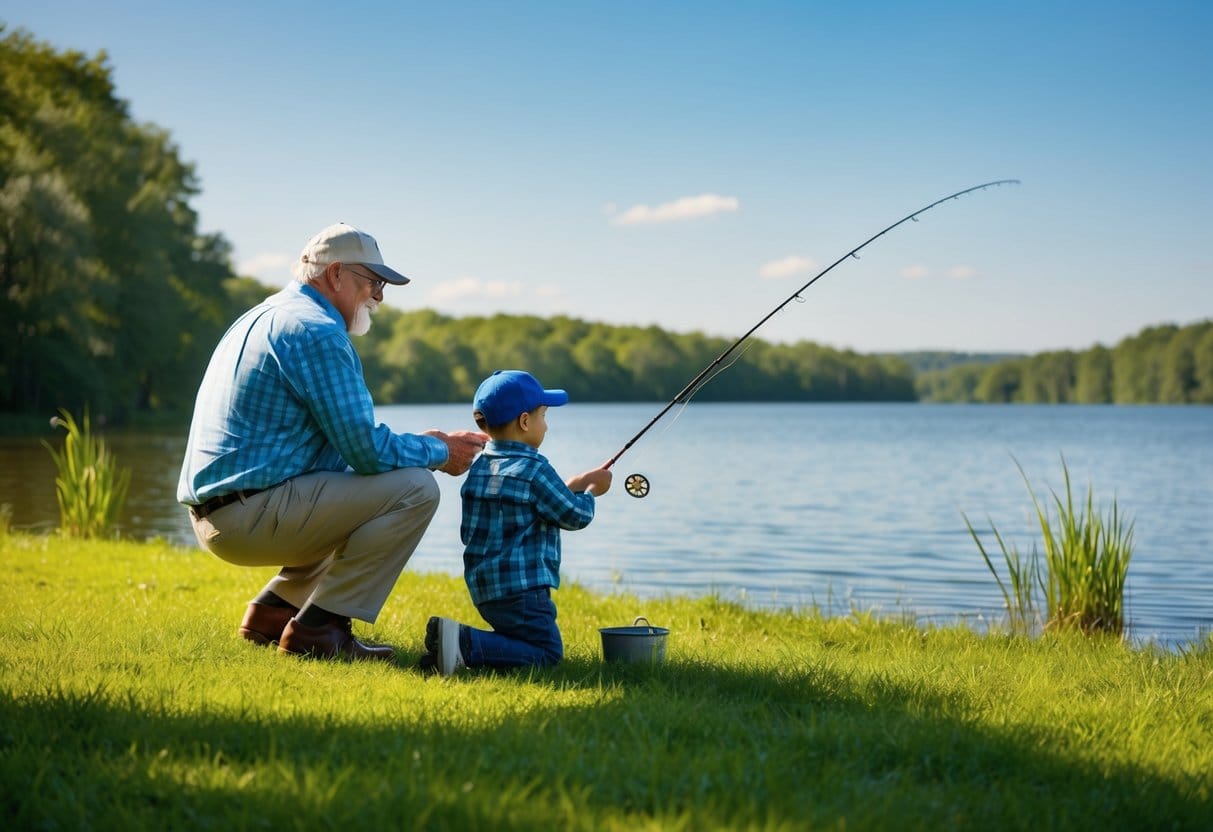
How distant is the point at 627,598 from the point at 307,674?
3.70m

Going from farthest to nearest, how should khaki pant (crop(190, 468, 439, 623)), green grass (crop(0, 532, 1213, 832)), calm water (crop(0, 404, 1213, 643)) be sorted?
calm water (crop(0, 404, 1213, 643)) → khaki pant (crop(190, 468, 439, 623)) → green grass (crop(0, 532, 1213, 832))

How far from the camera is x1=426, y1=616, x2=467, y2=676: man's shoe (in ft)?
12.5

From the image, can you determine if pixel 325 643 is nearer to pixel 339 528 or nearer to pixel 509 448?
pixel 339 528

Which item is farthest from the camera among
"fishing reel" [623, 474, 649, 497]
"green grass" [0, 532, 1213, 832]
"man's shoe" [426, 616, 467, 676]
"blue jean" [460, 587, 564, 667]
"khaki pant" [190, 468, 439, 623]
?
"fishing reel" [623, 474, 649, 497]

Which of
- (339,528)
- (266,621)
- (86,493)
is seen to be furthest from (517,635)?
(86,493)

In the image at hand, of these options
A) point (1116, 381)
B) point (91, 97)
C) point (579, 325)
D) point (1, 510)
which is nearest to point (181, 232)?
point (91, 97)

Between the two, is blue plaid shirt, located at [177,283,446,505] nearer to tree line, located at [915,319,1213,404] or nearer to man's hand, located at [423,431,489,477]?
man's hand, located at [423,431,489,477]

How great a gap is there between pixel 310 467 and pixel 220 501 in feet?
1.12

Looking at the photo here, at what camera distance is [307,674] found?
372 centimetres

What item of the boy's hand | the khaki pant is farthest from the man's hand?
the boy's hand

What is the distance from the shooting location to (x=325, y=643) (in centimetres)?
413

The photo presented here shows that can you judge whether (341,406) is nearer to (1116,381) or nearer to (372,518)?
(372,518)

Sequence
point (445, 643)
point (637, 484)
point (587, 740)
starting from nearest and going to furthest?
1. point (587, 740)
2. point (445, 643)
3. point (637, 484)

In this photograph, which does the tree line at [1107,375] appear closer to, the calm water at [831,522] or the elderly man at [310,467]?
the calm water at [831,522]
